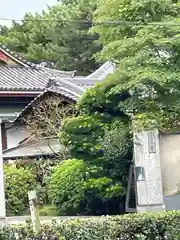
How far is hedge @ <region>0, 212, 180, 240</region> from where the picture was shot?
8.91m

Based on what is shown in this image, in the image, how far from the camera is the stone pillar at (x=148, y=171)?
15.5 m

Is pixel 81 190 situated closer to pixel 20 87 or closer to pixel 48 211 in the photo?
pixel 48 211

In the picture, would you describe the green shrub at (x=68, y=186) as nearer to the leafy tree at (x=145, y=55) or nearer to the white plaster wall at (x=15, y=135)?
the leafy tree at (x=145, y=55)

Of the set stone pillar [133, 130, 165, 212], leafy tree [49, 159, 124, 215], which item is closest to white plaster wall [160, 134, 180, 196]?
stone pillar [133, 130, 165, 212]

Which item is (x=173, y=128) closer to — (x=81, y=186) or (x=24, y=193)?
(x=81, y=186)

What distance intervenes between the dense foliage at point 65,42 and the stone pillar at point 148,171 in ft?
67.2

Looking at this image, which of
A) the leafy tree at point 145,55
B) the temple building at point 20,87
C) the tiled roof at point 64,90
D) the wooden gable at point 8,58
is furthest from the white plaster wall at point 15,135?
the leafy tree at point 145,55

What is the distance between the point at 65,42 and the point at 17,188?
20459mm

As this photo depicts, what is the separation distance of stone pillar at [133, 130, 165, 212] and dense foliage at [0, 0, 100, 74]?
2049 cm

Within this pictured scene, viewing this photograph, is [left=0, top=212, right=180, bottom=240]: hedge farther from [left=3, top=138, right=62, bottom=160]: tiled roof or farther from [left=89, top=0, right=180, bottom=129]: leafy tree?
[left=3, top=138, right=62, bottom=160]: tiled roof

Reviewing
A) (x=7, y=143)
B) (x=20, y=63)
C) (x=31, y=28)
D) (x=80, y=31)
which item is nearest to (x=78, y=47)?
(x=80, y=31)

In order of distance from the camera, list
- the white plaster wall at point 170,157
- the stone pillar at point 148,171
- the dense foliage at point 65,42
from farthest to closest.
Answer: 1. the dense foliage at point 65,42
2. the white plaster wall at point 170,157
3. the stone pillar at point 148,171

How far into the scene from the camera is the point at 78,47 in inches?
1502

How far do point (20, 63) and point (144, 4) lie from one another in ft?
47.4
